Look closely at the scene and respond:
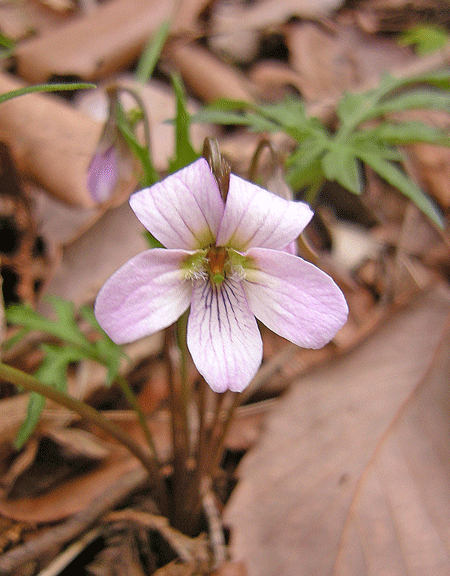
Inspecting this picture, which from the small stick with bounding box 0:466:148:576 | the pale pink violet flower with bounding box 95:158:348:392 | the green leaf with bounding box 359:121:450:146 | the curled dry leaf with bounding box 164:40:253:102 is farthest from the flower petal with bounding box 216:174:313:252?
the curled dry leaf with bounding box 164:40:253:102

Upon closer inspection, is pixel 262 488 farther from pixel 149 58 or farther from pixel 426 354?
pixel 149 58

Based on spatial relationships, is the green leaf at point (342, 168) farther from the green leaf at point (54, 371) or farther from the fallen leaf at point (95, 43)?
the fallen leaf at point (95, 43)

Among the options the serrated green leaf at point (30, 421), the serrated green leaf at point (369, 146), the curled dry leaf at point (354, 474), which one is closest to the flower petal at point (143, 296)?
the serrated green leaf at point (30, 421)

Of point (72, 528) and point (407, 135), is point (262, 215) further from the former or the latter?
point (72, 528)

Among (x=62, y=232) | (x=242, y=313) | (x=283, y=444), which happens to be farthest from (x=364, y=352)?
(x=62, y=232)

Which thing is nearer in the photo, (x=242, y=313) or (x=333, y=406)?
(x=242, y=313)
